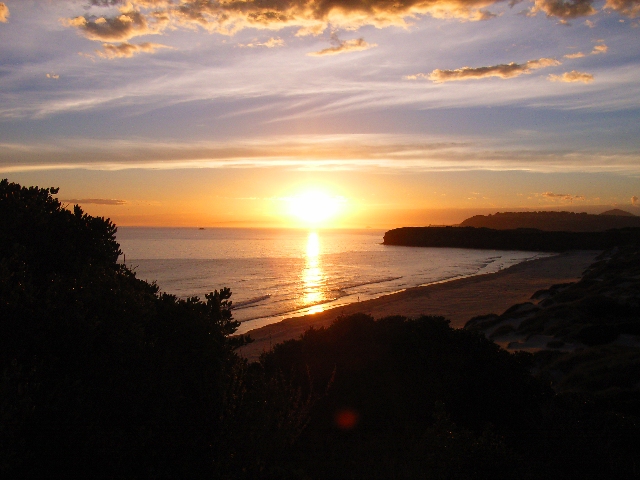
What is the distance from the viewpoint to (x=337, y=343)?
9711mm

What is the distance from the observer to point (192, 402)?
4836 millimetres

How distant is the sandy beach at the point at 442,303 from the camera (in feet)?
74.7

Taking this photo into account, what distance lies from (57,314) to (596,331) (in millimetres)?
15347

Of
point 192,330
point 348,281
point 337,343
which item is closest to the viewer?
point 192,330

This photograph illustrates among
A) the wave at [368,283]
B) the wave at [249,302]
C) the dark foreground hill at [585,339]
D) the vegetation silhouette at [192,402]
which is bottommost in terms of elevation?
the wave at [368,283]

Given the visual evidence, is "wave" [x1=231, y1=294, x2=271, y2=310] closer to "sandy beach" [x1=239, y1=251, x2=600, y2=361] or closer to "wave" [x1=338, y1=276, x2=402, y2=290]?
"sandy beach" [x1=239, y1=251, x2=600, y2=361]

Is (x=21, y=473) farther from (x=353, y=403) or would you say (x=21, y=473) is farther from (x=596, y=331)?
(x=596, y=331)

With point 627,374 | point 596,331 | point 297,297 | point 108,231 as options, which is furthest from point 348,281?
point 108,231

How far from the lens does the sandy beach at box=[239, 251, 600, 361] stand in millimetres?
22766

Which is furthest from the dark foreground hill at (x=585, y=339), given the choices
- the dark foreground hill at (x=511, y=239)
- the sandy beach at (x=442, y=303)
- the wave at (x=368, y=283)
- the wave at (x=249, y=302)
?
the dark foreground hill at (x=511, y=239)

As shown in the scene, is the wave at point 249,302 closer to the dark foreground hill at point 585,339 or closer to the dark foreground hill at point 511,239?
the dark foreground hill at point 585,339

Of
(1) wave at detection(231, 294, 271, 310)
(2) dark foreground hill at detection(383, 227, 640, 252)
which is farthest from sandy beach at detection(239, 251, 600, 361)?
(2) dark foreground hill at detection(383, 227, 640, 252)

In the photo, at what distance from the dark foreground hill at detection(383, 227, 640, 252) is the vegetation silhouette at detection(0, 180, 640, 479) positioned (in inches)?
3287

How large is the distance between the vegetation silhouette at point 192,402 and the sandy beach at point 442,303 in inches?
396
